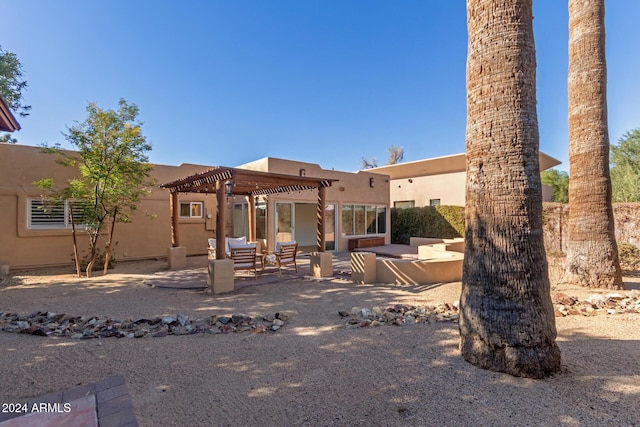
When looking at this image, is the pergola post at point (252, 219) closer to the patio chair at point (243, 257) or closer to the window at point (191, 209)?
the window at point (191, 209)

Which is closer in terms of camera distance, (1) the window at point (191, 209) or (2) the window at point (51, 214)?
(2) the window at point (51, 214)

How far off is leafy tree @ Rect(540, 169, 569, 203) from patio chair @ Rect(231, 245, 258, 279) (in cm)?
2870

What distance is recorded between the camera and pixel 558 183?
29.8 meters

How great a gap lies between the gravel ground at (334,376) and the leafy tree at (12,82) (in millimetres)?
16201

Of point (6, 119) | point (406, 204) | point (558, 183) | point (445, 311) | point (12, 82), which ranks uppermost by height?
point (12, 82)

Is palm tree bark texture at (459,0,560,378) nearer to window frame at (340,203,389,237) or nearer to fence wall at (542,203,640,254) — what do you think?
fence wall at (542,203,640,254)

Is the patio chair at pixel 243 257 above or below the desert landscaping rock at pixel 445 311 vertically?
above

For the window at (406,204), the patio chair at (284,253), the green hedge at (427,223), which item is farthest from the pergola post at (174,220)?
the window at (406,204)

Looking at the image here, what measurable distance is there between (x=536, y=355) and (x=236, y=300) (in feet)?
17.3

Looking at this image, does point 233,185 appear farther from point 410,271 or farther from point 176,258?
point 410,271

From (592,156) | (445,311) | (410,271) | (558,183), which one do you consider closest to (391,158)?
(558,183)

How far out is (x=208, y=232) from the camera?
14.1 metres

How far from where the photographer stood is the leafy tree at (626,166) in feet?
56.5

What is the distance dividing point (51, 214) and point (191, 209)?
4.72 meters
